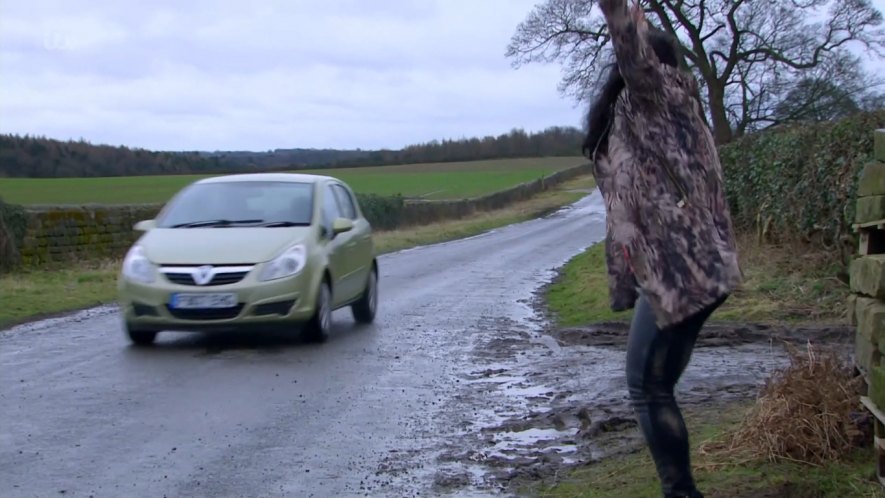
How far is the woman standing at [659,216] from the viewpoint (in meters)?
3.85

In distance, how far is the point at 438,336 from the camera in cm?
1082

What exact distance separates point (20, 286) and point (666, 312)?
558 inches

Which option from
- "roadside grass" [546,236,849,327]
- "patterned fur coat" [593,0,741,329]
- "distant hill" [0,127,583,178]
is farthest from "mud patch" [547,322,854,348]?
"distant hill" [0,127,583,178]

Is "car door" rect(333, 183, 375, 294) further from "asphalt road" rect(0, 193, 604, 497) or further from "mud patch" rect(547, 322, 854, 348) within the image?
"mud patch" rect(547, 322, 854, 348)

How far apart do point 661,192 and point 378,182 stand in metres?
67.2

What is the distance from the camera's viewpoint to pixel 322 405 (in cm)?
727

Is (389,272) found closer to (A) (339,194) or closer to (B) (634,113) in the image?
(A) (339,194)

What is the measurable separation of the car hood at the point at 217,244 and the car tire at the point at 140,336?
2.21 ft

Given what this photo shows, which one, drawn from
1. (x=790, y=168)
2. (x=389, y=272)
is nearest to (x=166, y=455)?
(x=790, y=168)

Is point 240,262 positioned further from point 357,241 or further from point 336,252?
point 357,241

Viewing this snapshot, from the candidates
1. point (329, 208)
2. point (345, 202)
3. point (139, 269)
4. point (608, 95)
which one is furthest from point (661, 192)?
point (345, 202)

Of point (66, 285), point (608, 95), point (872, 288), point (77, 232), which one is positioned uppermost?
point (608, 95)

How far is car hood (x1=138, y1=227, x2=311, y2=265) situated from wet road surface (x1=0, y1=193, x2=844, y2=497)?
816 mm

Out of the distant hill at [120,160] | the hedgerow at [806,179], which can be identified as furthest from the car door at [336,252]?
the distant hill at [120,160]
